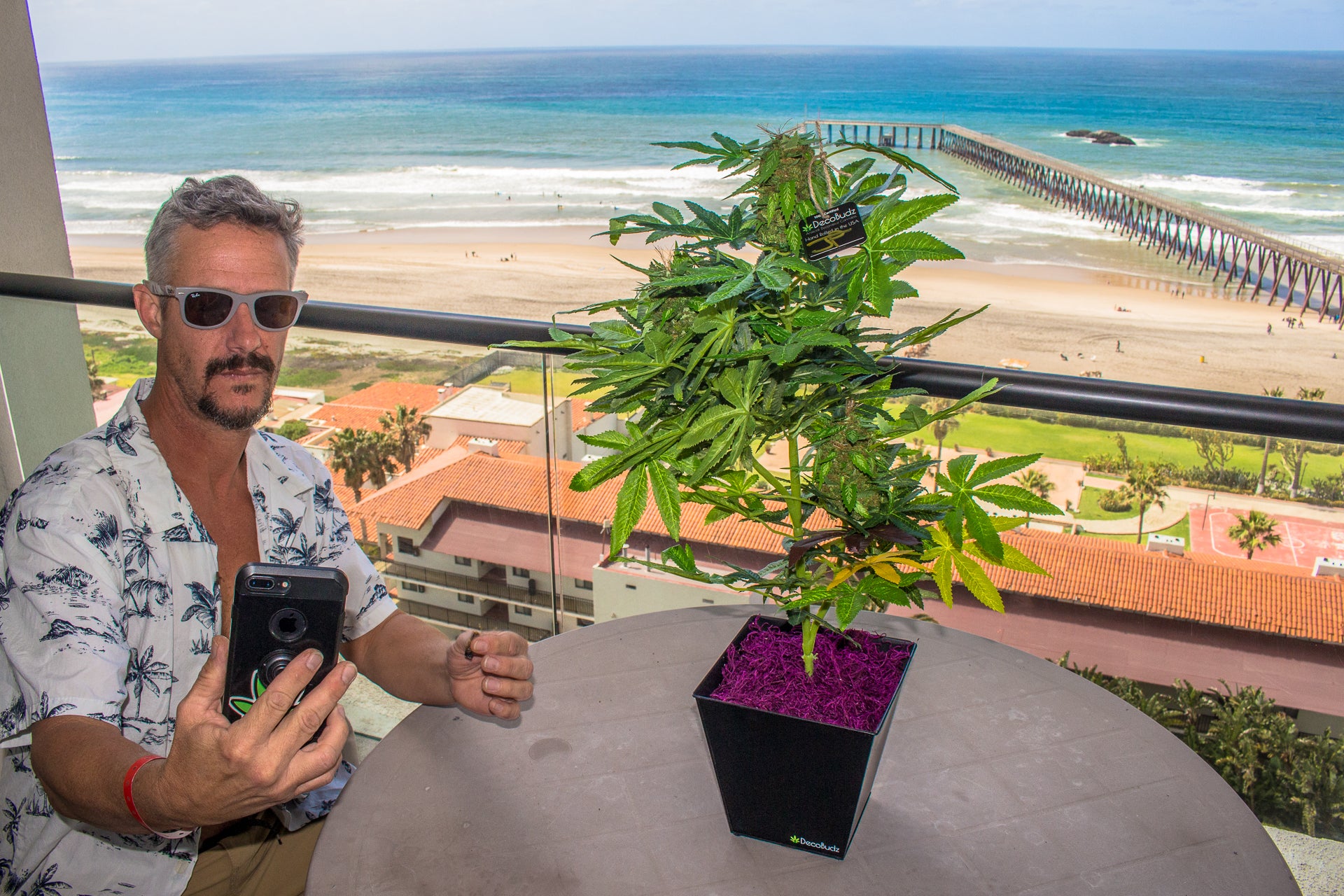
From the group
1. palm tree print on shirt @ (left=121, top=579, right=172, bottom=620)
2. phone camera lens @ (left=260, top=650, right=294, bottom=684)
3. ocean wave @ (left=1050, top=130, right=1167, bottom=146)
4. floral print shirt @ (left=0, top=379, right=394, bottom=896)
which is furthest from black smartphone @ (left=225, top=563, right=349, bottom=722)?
ocean wave @ (left=1050, top=130, right=1167, bottom=146)

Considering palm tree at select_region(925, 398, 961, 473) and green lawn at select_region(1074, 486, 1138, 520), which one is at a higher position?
palm tree at select_region(925, 398, 961, 473)

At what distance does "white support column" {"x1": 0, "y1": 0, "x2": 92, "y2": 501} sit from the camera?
2238mm

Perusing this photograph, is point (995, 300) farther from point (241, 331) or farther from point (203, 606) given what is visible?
point (203, 606)

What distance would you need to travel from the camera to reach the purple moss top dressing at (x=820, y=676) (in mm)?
773

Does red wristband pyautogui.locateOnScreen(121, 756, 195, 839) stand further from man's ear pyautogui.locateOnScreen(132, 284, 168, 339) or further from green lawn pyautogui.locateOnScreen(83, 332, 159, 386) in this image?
green lawn pyautogui.locateOnScreen(83, 332, 159, 386)

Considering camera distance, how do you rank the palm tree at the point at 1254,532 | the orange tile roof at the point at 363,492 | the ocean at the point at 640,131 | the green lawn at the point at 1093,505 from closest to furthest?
the orange tile roof at the point at 363,492 → the palm tree at the point at 1254,532 → the green lawn at the point at 1093,505 → the ocean at the point at 640,131

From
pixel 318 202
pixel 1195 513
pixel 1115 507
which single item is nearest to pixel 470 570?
pixel 1115 507

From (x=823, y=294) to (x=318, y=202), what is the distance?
36133 mm

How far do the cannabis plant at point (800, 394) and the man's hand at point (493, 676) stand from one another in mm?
306

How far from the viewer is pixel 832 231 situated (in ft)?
2.38

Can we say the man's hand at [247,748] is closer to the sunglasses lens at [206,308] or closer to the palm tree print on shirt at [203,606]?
the palm tree print on shirt at [203,606]

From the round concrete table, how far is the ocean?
26.6 metres

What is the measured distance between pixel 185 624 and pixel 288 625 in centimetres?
40

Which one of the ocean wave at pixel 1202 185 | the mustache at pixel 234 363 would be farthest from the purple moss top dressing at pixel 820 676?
the ocean wave at pixel 1202 185
